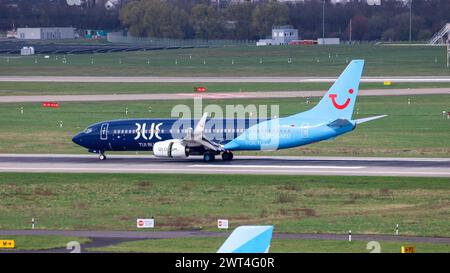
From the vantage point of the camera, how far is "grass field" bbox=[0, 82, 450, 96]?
12512 centimetres

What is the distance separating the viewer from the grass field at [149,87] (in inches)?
4926

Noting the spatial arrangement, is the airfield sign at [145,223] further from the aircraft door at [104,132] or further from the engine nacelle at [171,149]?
the aircraft door at [104,132]

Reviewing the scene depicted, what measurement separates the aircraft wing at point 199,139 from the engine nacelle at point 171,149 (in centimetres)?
58

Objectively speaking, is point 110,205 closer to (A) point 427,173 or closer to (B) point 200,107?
(A) point 427,173

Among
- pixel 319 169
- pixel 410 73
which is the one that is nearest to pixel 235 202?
pixel 319 169

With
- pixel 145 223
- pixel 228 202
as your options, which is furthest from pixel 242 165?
pixel 145 223

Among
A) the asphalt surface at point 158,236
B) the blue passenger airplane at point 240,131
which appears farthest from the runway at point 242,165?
the asphalt surface at point 158,236

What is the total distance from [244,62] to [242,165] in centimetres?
10278

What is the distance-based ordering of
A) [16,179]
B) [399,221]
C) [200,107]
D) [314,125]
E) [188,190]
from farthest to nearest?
[200,107] → [314,125] → [16,179] → [188,190] → [399,221]

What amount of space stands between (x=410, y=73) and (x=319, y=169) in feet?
286

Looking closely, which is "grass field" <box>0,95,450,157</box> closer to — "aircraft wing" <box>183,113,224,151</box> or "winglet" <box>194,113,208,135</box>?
"aircraft wing" <box>183,113,224,151</box>

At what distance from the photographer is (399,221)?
44.2 m

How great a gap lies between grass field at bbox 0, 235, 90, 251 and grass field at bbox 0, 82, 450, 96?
8329 cm

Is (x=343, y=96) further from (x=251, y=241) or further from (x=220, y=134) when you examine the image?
(x=251, y=241)
